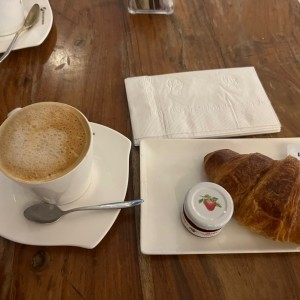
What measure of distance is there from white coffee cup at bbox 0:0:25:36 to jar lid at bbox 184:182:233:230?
607 millimetres

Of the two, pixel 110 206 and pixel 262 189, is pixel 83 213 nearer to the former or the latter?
pixel 110 206

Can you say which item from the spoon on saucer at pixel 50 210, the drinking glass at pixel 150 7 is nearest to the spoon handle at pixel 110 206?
the spoon on saucer at pixel 50 210

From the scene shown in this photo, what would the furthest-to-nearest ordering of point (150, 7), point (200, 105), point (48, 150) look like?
1. point (150, 7)
2. point (200, 105)
3. point (48, 150)

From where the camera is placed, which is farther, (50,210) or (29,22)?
(29,22)

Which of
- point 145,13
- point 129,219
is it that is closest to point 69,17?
point 145,13

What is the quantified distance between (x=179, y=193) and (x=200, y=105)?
23 centimetres

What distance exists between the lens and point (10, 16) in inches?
30.5

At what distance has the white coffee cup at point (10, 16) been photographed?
2.46ft

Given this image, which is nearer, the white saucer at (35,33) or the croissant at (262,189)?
the croissant at (262,189)

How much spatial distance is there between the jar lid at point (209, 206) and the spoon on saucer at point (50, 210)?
0.10 metres

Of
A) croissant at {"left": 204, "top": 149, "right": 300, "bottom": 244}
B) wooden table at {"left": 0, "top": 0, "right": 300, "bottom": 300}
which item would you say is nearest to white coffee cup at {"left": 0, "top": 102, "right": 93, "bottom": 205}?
wooden table at {"left": 0, "top": 0, "right": 300, "bottom": 300}

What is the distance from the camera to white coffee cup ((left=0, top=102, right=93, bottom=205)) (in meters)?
0.48

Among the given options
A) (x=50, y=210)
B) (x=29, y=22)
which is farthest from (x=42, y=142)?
(x=29, y=22)

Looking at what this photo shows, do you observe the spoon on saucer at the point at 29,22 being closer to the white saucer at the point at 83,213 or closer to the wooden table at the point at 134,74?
the wooden table at the point at 134,74
